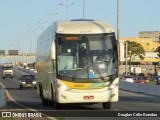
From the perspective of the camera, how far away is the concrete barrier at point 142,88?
43.3m

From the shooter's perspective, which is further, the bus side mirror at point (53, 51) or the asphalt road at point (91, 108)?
the bus side mirror at point (53, 51)

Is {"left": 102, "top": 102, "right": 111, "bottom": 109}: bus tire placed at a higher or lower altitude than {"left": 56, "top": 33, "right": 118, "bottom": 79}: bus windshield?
lower

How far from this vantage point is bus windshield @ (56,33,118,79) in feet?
75.4

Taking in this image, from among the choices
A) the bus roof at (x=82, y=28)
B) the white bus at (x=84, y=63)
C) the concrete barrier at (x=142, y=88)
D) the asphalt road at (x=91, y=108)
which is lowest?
the concrete barrier at (x=142, y=88)

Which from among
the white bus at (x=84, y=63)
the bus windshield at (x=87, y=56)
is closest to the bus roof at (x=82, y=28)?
the white bus at (x=84, y=63)

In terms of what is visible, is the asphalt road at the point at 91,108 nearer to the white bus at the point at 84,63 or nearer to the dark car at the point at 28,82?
the white bus at the point at 84,63

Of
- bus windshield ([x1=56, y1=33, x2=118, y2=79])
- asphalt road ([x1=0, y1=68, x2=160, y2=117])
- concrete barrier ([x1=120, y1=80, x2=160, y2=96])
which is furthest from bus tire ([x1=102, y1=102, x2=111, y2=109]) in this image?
concrete barrier ([x1=120, y1=80, x2=160, y2=96])

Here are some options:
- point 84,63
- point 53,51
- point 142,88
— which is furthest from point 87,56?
point 142,88

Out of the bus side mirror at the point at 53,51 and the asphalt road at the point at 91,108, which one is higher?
the bus side mirror at the point at 53,51

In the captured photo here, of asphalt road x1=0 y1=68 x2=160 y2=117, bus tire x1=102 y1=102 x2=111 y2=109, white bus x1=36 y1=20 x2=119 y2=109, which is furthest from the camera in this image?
bus tire x1=102 y1=102 x2=111 y2=109

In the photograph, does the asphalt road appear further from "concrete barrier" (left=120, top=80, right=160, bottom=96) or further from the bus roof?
"concrete barrier" (left=120, top=80, right=160, bottom=96)

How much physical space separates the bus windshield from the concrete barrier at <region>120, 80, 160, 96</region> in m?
20.1

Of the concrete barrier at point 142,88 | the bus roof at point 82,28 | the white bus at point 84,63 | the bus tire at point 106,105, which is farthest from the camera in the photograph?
the concrete barrier at point 142,88

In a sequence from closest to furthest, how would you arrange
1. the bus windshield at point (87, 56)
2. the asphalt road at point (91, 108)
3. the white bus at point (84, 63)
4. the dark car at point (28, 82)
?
the asphalt road at point (91, 108), the white bus at point (84, 63), the bus windshield at point (87, 56), the dark car at point (28, 82)
